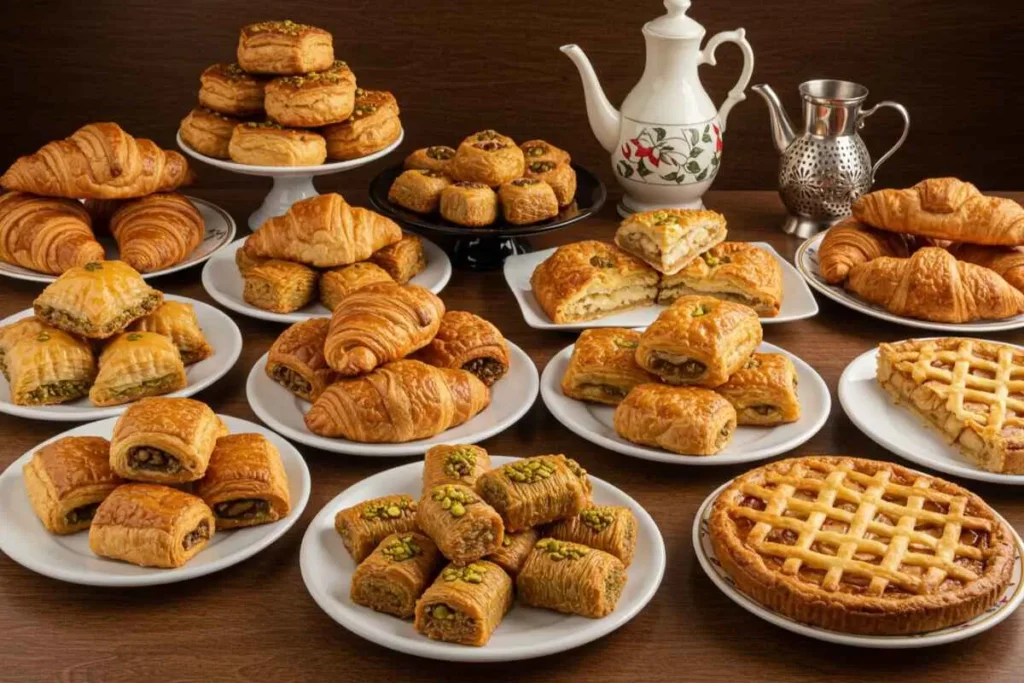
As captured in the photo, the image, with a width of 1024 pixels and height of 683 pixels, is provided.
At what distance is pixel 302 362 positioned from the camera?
6.81 ft

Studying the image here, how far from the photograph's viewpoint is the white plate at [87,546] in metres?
1.60

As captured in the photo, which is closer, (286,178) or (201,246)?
(201,246)

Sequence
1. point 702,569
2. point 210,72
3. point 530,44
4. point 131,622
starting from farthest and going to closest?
1. point 530,44
2. point 210,72
3. point 702,569
4. point 131,622

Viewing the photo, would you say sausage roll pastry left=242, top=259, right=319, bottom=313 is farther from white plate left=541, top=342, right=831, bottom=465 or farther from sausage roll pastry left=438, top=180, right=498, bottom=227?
white plate left=541, top=342, right=831, bottom=465

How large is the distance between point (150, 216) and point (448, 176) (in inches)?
26.7

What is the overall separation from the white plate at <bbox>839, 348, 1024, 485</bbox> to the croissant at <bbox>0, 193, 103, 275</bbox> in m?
1.58

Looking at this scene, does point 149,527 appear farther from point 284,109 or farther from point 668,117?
point 668,117

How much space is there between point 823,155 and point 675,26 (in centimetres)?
48

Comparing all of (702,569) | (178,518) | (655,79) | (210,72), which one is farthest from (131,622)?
(655,79)

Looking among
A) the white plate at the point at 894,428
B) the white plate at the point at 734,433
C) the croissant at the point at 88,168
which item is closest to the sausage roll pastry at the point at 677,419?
the white plate at the point at 734,433

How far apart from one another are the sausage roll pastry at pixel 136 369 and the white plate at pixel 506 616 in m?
0.53

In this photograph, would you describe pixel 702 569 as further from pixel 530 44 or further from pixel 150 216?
pixel 530 44

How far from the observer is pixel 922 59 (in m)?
3.75

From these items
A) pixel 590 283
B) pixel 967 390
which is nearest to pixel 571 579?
pixel 967 390
